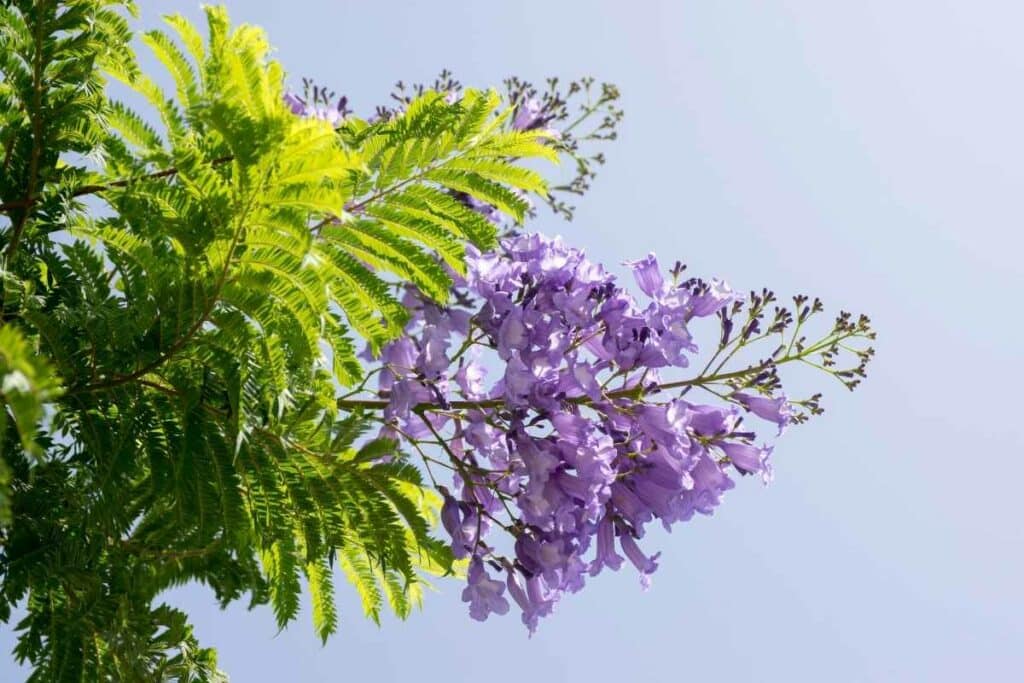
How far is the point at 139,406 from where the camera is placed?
11.2ft

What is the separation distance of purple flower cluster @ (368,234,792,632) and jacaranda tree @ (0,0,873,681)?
10 mm

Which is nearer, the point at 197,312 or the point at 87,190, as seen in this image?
the point at 197,312

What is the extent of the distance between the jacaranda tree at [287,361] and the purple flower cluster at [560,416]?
0.01m

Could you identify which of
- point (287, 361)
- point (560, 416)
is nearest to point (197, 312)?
point (287, 361)

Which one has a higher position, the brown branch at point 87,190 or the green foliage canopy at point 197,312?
the brown branch at point 87,190

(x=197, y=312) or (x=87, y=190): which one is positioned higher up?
(x=87, y=190)

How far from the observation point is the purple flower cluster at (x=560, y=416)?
379cm

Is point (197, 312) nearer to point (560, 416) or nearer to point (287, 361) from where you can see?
point (287, 361)

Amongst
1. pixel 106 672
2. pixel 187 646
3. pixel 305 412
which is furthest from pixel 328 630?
pixel 305 412

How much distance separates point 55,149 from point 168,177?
1.90ft

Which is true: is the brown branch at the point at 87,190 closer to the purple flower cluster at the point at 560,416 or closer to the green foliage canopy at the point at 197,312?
the green foliage canopy at the point at 197,312

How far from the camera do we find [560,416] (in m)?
3.79

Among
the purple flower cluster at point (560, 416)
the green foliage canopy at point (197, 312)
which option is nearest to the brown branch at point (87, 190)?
the green foliage canopy at point (197, 312)

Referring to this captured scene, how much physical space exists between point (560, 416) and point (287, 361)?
3.36ft
